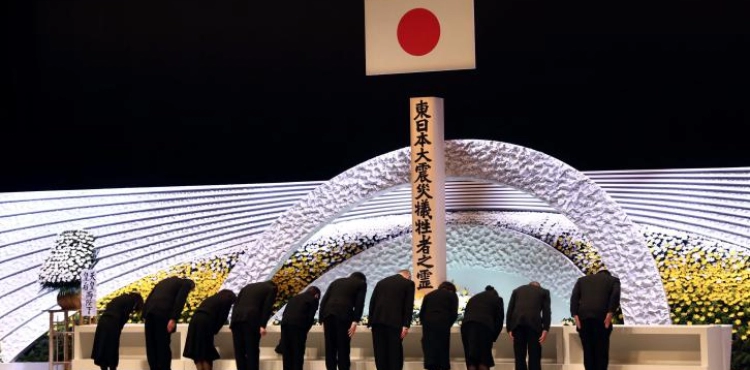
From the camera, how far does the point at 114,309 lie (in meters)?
10.9

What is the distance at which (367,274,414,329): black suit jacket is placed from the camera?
9.77 metres

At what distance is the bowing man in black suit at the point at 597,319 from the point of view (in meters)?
9.44

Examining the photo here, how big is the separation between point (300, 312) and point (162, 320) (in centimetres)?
149

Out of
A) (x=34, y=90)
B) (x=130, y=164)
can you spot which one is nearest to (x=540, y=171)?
(x=130, y=164)

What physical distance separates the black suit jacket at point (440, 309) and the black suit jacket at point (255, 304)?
1.51 meters

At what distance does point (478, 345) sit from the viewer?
961cm

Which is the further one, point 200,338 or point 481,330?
point 200,338

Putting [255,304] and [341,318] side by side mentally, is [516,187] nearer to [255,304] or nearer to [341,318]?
[341,318]

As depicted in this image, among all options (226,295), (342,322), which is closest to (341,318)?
(342,322)

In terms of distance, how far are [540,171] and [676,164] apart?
158cm

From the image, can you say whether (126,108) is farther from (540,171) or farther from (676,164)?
(676,164)

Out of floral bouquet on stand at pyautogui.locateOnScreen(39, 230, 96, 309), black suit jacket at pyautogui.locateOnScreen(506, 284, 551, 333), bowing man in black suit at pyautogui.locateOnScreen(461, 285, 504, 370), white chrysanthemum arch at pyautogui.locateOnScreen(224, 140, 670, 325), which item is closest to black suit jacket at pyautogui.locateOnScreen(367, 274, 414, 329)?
bowing man in black suit at pyautogui.locateOnScreen(461, 285, 504, 370)

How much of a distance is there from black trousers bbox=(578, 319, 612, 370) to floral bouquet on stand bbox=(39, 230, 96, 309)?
220 inches

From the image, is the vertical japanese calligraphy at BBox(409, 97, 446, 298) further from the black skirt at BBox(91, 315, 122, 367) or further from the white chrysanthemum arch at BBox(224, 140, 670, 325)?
the black skirt at BBox(91, 315, 122, 367)
